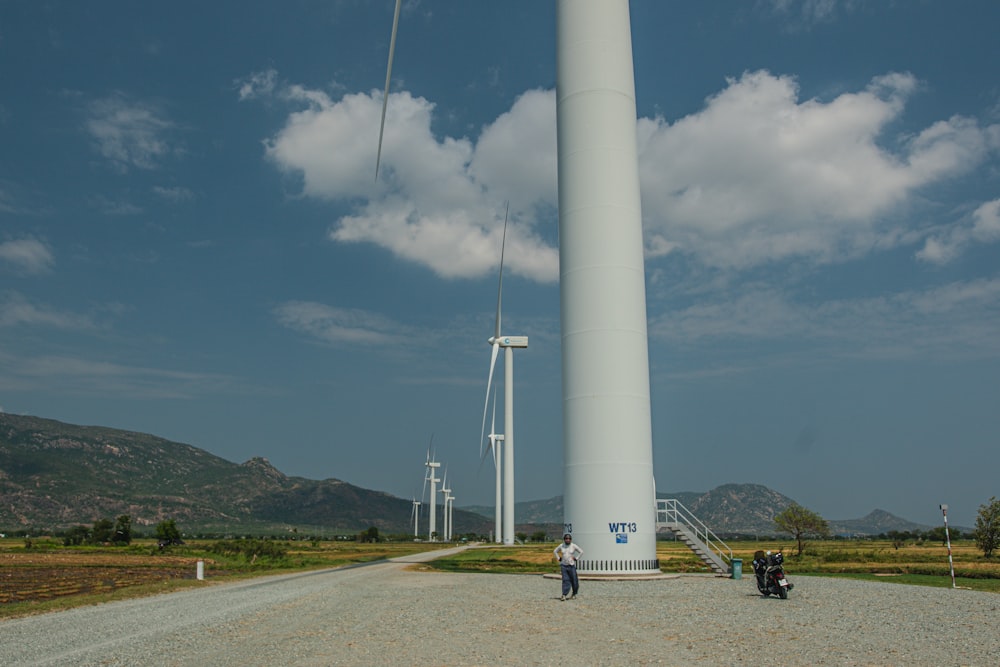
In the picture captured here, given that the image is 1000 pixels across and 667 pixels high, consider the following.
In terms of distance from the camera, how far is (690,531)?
34750mm

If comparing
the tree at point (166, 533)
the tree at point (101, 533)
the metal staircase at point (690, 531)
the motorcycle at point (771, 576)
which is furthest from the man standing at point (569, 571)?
the tree at point (101, 533)

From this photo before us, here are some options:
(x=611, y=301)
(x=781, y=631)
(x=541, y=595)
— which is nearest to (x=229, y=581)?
(x=541, y=595)

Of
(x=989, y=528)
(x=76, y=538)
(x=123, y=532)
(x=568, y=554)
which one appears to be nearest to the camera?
(x=568, y=554)

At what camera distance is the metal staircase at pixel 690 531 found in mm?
33875

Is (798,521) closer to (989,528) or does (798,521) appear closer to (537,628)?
(989,528)

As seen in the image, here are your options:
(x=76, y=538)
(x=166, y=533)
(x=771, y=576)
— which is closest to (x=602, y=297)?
(x=771, y=576)

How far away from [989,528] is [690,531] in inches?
1664

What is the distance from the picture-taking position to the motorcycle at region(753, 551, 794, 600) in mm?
23516

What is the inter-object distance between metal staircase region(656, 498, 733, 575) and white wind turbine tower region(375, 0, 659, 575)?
8.30ft

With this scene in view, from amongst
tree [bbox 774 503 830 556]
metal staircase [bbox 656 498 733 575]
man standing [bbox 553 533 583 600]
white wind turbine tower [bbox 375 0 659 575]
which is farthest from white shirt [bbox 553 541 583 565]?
tree [bbox 774 503 830 556]

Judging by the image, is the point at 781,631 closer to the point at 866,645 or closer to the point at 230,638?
the point at 866,645

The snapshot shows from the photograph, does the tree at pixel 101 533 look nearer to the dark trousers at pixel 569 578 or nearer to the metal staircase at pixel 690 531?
the metal staircase at pixel 690 531

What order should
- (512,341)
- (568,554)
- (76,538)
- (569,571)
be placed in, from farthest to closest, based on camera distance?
(76,538)
(512,341)
(568,554)
(569,571)

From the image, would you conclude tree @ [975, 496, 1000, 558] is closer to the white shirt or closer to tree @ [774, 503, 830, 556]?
tree @ [774, 503, 830, 556]
